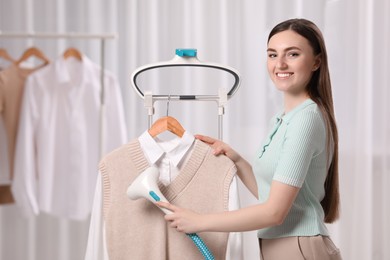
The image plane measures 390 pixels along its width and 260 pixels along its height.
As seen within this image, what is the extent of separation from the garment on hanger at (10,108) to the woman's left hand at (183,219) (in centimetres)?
137

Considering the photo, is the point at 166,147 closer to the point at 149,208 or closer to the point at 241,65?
the point at 149,208

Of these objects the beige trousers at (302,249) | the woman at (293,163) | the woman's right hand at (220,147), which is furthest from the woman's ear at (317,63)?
the beige trousers at (302,249)

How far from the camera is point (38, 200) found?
2.66 meters

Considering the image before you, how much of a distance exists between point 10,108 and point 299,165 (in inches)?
62.9

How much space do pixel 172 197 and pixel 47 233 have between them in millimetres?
1773

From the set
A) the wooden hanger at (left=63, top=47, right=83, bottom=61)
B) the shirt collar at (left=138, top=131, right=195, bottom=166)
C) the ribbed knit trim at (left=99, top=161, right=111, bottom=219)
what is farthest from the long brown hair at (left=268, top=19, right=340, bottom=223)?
the wooden hanger at (left=63, top=47, right=83, bottom=61)

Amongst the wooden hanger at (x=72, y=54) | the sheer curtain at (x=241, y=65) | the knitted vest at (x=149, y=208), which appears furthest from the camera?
the sheer curtain at (x=241, y=65)

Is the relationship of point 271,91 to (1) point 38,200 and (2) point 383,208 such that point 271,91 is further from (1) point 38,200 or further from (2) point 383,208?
(1) point 38,200

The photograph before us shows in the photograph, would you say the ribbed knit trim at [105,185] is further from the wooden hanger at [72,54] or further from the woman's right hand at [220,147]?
the wooden hanger at [72,54]

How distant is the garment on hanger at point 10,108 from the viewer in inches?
102

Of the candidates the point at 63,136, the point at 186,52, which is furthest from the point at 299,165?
the point at 63,136

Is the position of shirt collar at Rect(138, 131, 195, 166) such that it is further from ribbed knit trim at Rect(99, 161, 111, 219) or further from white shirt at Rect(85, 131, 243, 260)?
ribbed knit trim at Rect(99, 161, 111, 219)

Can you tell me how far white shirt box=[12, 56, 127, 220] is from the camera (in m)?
2.59

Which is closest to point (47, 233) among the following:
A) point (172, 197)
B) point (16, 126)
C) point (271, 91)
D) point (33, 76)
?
point (16, 126)
